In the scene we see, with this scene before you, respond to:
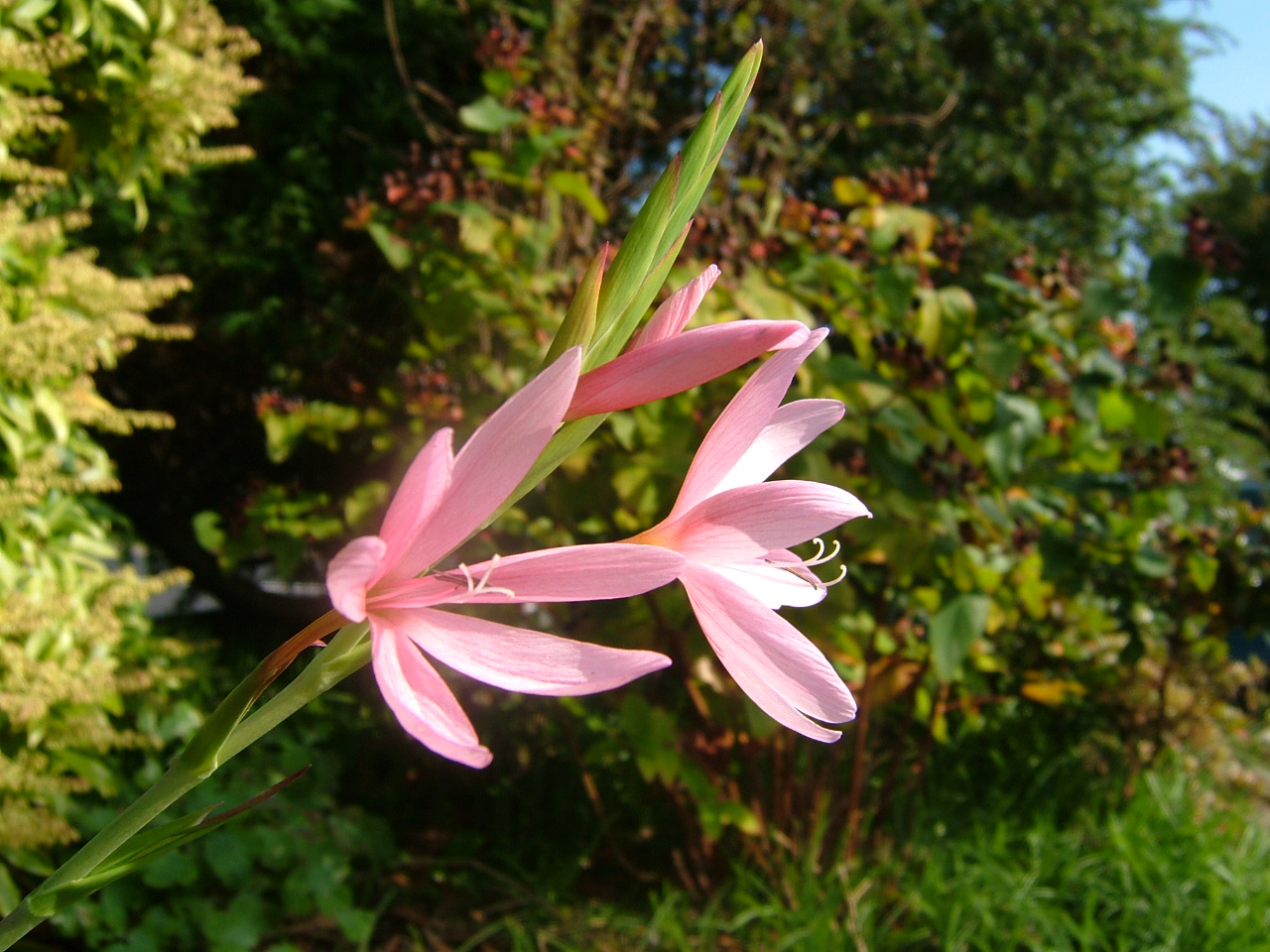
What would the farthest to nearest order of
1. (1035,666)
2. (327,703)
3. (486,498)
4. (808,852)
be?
(327,703) < (1035,666) < (808,852) < (486,498)

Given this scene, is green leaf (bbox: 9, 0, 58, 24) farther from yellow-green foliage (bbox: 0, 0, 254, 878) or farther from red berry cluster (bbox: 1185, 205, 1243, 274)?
red berry cluster (bbox: 1185, 205, 1243, 274)

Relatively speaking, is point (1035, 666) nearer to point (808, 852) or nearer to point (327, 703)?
point (808, 852)

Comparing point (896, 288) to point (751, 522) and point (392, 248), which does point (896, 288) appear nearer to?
point (392, 248)

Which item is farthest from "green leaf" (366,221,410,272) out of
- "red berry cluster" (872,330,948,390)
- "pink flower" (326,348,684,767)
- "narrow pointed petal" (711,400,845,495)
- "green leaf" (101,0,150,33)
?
"pink flower" (326,348,684,767)

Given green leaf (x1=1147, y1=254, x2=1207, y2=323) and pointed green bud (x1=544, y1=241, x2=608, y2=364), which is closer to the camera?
pointed green bud (x1=544, y1=241, x2=608, y2=364)

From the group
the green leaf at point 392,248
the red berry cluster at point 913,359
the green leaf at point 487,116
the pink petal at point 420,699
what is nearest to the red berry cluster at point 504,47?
the green leaf at point 487,116

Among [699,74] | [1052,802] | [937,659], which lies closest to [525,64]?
[699,74]
